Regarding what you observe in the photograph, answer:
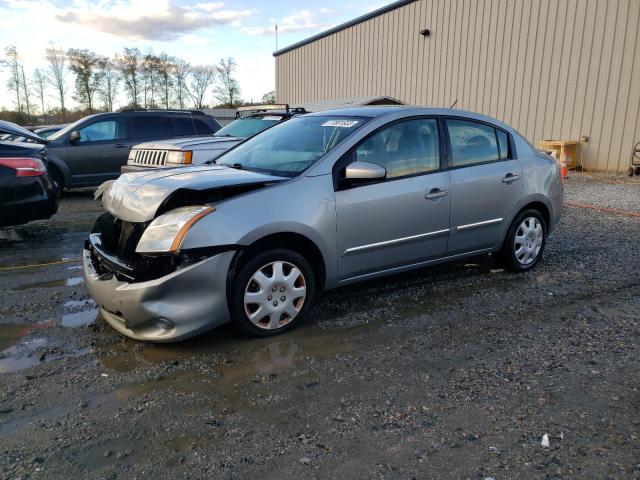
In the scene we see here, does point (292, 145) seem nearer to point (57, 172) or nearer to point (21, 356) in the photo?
point (21, 356)

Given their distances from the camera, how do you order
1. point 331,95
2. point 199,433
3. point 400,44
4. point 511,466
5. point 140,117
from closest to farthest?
1. point 511,466
2. point 199,433
3. point 140,117
4. point 400,44
5. point 331,95

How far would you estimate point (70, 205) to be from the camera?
10273 millimetres

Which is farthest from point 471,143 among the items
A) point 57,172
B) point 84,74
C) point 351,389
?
point 84,74

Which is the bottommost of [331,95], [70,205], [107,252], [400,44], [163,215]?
[70,205]

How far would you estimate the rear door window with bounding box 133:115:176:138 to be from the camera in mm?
11383

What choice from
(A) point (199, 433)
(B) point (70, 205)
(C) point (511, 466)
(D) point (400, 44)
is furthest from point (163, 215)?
(D) point (400, 44)

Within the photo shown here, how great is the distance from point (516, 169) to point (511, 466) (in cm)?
349

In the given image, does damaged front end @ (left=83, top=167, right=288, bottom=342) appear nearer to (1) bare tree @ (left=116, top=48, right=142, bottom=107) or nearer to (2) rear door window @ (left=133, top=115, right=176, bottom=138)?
(2) rear door window @ (left=133, top=115, right=176, bottom=138)

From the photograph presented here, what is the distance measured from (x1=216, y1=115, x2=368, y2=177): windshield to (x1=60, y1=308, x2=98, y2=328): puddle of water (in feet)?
5.58

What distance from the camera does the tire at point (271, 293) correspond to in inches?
146

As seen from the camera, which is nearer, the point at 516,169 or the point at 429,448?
the point at 429,448

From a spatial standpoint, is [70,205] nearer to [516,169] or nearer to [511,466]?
[516,169]

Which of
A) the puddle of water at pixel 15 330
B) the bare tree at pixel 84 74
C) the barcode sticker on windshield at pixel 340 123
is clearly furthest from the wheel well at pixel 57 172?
the bare tree at pixel 84 74

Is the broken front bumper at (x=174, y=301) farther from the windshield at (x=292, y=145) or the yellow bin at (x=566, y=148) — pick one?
the yellow bin at (x=566, y=148)
